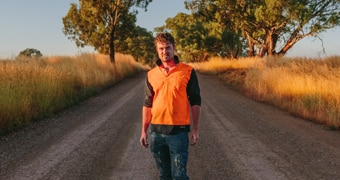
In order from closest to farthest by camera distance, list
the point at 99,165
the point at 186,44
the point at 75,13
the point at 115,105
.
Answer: the point at 99,165 < the point at 115,105 < the point at 75,13 < the point at 186,44

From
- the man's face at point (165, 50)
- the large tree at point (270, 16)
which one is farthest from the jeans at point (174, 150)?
the large tree at point (270, 16)

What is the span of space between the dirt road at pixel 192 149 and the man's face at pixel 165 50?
2.31m

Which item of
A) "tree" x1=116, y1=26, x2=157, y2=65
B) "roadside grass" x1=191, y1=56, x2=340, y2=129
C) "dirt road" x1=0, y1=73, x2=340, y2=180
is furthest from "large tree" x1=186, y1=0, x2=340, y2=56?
"tree" x1=116, y1=26, x2=157, y2=65

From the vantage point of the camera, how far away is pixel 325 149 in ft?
22.3

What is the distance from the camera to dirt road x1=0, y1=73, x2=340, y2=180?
534 cm

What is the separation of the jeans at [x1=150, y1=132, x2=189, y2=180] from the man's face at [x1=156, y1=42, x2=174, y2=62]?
744mm

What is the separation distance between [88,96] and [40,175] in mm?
9943

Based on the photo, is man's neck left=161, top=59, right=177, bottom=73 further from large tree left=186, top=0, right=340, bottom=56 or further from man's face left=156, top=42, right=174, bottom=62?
large tree left=186, top=0, right=340, bottom=56

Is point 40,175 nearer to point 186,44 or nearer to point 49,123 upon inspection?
point 49,123

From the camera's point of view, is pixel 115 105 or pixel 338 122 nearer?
pixel 338 122

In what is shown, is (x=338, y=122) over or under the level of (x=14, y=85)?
under


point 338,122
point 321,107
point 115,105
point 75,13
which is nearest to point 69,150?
point 115,105

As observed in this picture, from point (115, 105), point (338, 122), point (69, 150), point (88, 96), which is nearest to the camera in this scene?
point (69, 150)

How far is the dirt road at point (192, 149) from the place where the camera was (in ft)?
17.5
